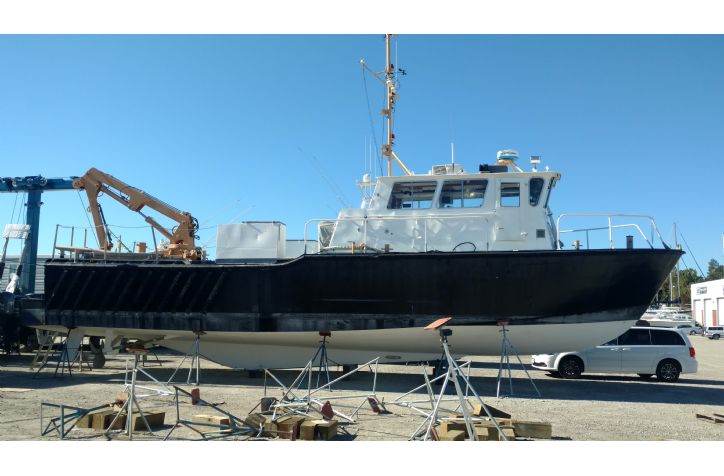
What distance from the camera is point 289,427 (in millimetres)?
5652

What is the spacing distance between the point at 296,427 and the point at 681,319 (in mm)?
42936

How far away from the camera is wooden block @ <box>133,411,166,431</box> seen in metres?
5.88

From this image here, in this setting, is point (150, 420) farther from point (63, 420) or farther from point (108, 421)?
point (63, 420)

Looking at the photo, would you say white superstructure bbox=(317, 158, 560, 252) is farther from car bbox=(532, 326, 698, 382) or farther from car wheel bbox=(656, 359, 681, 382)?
car wheel bbox=(656, 359, 681, 382)

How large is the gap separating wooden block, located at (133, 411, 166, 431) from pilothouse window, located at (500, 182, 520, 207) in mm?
7418

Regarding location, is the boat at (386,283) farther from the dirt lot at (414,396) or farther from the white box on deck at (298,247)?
the dirt lot at (414,396)

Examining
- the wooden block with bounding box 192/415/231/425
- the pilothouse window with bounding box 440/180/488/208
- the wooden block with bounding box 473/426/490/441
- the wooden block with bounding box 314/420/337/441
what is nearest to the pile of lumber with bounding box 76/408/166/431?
the wooden block with bounding box 192/415/231/425

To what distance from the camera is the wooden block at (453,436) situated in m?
5.15

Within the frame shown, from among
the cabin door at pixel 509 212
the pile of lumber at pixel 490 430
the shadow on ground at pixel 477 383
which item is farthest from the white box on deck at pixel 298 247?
the pile of lumber at pixel 490 430

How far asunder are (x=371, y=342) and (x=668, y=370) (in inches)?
276

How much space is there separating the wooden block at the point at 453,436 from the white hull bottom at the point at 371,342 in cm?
442

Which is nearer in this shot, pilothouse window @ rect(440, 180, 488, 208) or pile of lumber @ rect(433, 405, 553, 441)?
pile of lumber @ rect(433, 405, 553, 441)

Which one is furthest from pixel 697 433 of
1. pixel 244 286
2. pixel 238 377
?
pixel 238 377

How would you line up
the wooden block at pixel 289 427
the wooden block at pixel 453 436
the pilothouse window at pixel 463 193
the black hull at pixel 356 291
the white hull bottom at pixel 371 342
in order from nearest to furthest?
the wooden block at pixel 453 436, the wooden block at pixel 289 427, the black hull at pixel 356 291, the white hull bottom at pixel 371 342, the pilothouse window at pixel 463 193
